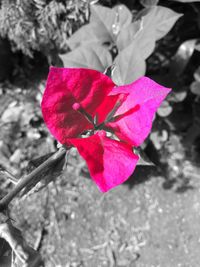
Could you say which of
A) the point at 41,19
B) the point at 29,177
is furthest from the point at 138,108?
the point at 41,19

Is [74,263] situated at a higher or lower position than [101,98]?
lower

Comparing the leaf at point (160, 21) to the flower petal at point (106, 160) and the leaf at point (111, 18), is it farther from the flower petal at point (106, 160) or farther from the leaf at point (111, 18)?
the flower petal at point (106, 160)

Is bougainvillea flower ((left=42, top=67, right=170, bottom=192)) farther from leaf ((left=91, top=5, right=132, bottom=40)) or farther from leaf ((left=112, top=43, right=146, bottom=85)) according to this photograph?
leaf ((left=91, top=5, right=132, bottom=40))

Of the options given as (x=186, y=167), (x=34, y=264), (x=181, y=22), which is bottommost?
(x=186, y=167)

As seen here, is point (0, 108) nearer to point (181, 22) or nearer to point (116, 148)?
point (181, 22)

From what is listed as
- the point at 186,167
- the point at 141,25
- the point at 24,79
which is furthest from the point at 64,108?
the point at 24,79

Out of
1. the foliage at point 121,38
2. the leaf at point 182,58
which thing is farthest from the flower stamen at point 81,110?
the leaf at point 182,58
